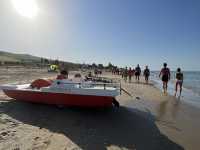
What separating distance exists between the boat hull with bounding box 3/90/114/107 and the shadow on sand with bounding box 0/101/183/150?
0.91ft

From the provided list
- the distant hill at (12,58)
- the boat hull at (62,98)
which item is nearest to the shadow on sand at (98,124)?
the boat hull at (62,98)

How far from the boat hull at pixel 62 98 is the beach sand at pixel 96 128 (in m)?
0.30

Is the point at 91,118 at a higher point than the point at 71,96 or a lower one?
lower

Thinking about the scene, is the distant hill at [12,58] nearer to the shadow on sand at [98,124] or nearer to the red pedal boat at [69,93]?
the red pedal boat at [69,93]

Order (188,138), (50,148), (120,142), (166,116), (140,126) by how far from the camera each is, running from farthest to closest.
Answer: (166,116), (140,126), (188,138), (120,142), (50,148)

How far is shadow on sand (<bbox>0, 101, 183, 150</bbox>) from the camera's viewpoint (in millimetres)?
4438

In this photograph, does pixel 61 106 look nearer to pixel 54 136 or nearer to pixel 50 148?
pixel 54 136

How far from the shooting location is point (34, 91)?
752cm

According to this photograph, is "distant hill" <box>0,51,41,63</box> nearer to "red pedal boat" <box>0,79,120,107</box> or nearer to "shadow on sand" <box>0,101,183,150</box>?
"red pedal boat" <box>0,79,120,107</box>

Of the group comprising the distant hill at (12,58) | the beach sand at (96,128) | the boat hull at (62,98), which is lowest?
the beach sand at (96,128)

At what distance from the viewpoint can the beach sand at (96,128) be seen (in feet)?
14.2

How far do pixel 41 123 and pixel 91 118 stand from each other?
1.56 metres

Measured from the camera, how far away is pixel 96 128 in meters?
5.38

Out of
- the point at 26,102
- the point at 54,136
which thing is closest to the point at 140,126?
the point at 54,136
